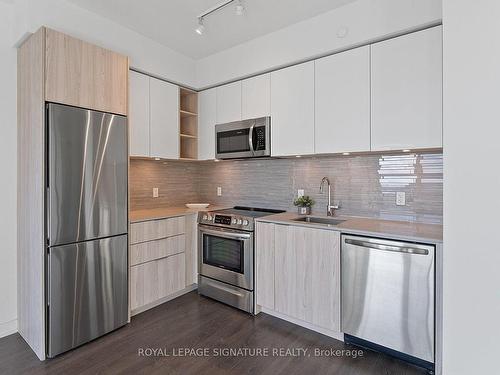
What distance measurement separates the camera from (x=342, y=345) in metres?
2.19

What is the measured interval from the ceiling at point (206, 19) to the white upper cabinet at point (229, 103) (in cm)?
46

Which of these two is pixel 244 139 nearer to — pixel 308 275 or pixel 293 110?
pixel 293 110

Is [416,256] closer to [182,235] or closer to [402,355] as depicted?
[402,355]

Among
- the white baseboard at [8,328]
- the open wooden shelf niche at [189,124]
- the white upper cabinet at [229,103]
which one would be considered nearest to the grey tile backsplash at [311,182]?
the open wooden shelf niche at [189,124]

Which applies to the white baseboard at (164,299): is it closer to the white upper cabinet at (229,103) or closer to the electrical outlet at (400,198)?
the white upper cabinet at (229,103)

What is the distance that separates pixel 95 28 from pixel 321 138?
2214 millimetres

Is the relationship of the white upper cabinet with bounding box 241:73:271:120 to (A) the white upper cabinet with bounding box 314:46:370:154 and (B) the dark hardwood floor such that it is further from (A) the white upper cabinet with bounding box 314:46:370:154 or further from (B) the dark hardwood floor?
(B) the dark hardwood floor

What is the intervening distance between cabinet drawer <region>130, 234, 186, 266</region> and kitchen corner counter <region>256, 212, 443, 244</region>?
3.25 feet

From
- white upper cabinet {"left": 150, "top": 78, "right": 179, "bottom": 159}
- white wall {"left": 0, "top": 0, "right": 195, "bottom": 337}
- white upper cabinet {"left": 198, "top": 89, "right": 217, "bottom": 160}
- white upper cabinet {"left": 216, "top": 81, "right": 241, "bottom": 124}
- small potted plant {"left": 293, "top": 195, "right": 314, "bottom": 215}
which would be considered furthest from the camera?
white upper cabinet {"left": 198, "top": 89, "right": 217, "bottom": 160}

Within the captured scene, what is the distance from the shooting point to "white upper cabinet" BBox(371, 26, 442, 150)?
77.4 inches

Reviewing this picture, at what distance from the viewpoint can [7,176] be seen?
2334mm

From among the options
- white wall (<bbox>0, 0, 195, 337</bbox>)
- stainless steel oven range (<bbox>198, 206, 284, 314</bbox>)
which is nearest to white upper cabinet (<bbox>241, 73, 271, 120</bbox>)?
stainless steel oven range (<bbox>198, 206, 284, 314</bbox>)

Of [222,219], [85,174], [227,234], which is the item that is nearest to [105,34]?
[85,174]

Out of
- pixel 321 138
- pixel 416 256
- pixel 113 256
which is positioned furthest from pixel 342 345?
pixel 113 256
